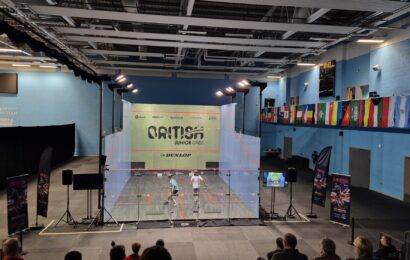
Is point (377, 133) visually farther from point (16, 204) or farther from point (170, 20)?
point (16, 204)

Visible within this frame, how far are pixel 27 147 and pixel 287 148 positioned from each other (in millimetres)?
15284

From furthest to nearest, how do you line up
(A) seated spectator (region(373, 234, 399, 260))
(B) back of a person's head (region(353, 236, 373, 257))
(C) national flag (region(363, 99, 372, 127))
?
(C) national flag (region(363, 99, 372, 127)) → (A) seated spectator (region(373, 234, 399, 260)) → (B) back of a person's head (region(353, 236, 373, 257))

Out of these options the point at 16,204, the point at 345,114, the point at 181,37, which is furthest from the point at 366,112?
the point at 16,204

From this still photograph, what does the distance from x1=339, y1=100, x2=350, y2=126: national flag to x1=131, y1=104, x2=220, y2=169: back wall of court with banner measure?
6.44m

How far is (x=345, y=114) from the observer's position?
10930 millimetres

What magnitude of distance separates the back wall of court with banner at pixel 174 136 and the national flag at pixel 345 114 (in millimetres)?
6442

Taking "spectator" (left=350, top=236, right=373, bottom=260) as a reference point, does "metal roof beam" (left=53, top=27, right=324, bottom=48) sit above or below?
above

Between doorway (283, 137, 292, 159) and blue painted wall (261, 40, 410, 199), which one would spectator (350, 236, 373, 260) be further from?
doorway (283, 137, 292, 159)

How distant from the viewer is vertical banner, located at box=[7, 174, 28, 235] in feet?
23.4

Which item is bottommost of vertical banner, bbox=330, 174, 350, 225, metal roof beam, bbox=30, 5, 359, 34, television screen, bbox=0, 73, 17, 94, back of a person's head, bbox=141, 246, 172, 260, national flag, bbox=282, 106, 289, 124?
vertical banner, bbox=330, 174, 350, 225

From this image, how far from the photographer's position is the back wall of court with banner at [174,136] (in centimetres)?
1555

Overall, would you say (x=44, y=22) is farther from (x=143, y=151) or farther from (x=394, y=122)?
(x=394, y=122)

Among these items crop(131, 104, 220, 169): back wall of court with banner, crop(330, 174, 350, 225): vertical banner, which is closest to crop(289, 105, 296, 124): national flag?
crop(131, 104, 220, 169): back wall of court with banner

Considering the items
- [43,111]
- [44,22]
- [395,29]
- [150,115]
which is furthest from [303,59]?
[43,111]
